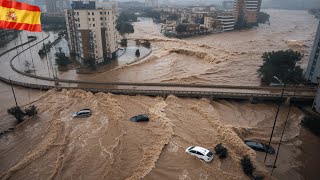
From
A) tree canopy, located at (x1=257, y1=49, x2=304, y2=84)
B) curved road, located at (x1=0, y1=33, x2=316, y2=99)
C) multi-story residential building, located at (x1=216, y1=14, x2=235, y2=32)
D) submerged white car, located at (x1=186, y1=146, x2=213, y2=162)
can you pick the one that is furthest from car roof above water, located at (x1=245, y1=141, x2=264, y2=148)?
multi-story residential building, located at (x1=216, y1=14, x2=235, y2=32)

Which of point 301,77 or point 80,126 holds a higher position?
point 301,77

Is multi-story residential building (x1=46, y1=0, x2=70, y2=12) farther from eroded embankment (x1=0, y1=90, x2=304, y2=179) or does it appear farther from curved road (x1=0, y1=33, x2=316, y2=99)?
eroded embankment (x1=0, y1=90, x2=304, y2=179)

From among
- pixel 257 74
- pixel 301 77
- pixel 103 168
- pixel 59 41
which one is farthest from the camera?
pixel 59 41

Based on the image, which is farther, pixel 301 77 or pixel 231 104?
pixel 301 77

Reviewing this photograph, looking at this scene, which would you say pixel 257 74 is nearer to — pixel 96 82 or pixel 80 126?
pixel 96 82

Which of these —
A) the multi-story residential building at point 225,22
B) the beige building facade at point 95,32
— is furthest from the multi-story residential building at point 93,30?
the multi-story residential building at point 225,22

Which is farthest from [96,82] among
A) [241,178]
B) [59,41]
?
[59,41]

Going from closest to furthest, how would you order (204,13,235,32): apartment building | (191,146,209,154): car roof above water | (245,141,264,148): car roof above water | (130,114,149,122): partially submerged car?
(191,146,209,154): car roof above water → (245,141,264,148): car roof above water → (130,114,149,122): partially submerged car → (204,13,235,32): apartment building

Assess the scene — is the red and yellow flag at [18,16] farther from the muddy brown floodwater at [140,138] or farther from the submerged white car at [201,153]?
the submerged white car at [201,153]
